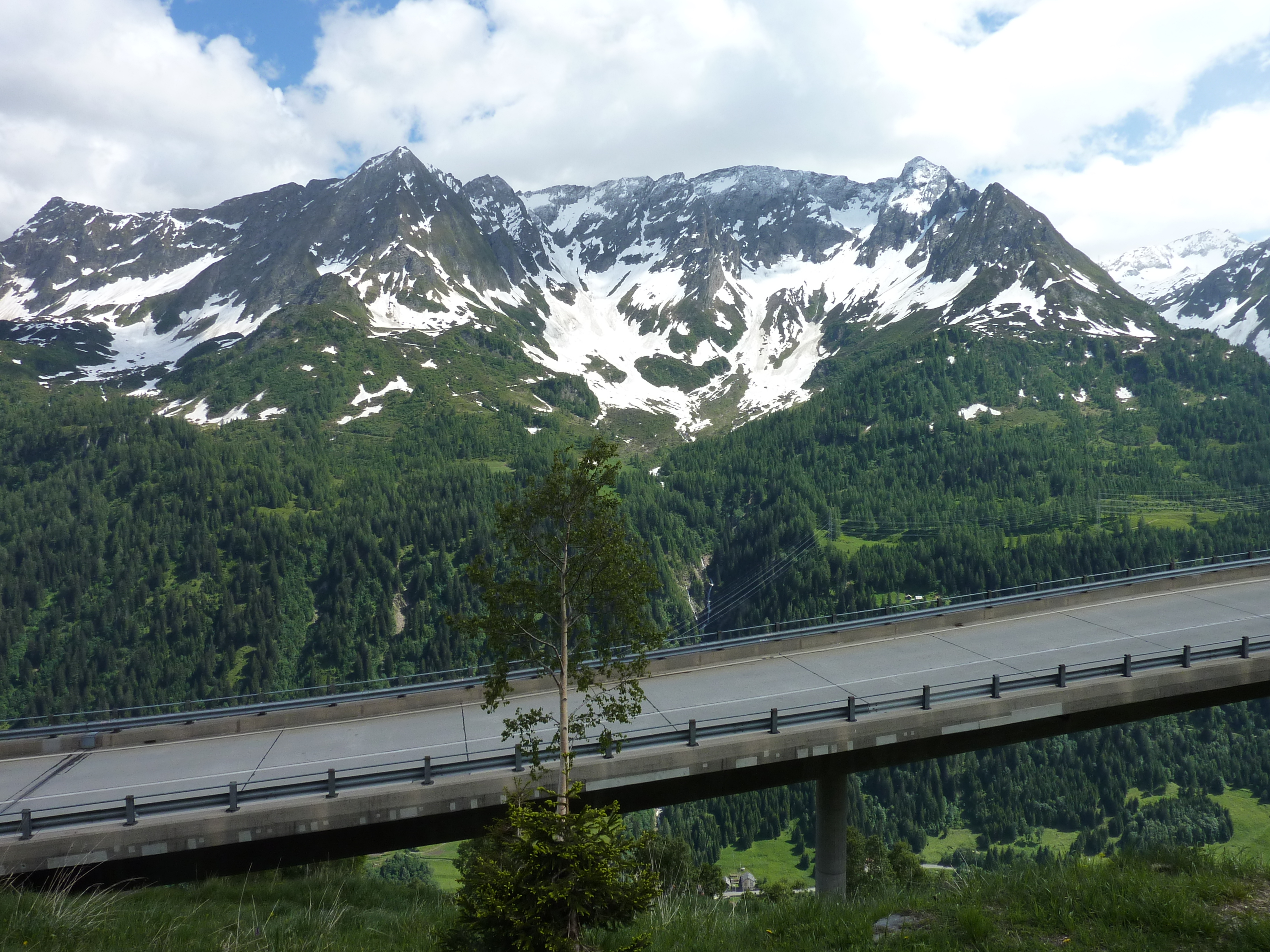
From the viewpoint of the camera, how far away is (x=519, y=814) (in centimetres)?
1080

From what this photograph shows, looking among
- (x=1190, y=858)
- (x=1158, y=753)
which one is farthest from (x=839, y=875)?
(x=1158, y=753)

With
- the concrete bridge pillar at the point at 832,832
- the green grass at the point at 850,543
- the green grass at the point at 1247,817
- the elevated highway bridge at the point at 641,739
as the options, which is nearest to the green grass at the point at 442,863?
the elevated highway bridge at the point at 641,739

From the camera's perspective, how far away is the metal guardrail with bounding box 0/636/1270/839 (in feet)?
62.5

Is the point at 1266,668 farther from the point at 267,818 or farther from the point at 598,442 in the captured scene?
the point at 267,818

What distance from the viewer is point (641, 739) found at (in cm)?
2116

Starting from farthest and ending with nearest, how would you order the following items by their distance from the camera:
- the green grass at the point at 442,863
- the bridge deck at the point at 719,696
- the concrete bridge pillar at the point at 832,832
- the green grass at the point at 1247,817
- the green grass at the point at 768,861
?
the green grass at the point at 1247,817 < the green grass at the point at 768,861 < the green grass at the point at 442,863 < the concrete bridge pillar at the point at 832,832 < the bridge deck at the point at 719,696

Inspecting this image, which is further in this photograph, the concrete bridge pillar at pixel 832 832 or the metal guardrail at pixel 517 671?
the metal guardrail at pixel 517 671

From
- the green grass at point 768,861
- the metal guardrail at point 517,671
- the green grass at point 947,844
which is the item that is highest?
the metal guardrail at point 517,671

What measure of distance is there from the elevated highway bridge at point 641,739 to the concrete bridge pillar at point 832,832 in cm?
8

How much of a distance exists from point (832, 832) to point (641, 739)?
24.6ft

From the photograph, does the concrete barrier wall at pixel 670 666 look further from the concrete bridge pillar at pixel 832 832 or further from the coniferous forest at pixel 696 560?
the coniferous forest at pixel 696 560

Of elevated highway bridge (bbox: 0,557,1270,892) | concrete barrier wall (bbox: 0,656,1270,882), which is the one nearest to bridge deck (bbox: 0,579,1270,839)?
elevated highway bridge (bbox: 0,557,1270,892)

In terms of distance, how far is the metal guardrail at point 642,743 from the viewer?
19062mm

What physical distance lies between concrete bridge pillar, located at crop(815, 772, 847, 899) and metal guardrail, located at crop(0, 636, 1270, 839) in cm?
227
